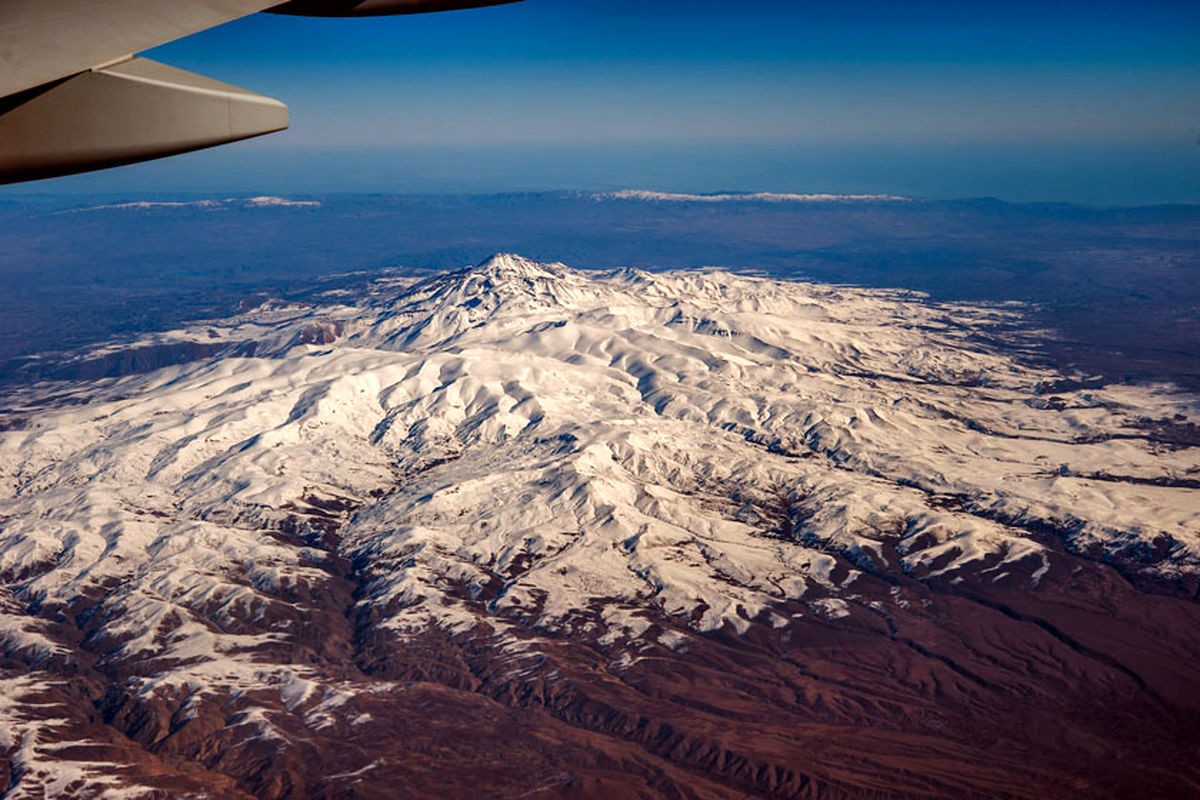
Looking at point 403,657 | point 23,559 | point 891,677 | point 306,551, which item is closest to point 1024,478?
point 891,677

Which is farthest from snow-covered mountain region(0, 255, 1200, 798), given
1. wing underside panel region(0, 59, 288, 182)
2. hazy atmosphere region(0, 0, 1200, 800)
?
wing underside panel region(0, 59, 288, 182)

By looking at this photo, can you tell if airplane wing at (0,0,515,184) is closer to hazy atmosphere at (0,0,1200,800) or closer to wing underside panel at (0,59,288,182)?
wing underside panel at (0,59,288,182)

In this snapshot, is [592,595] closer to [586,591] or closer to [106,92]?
[586,591]

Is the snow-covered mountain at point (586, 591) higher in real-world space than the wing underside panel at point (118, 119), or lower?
lower

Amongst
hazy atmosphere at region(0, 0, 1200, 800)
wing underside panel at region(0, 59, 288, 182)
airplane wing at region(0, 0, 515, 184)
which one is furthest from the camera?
hazy atmosphere at region(0, 0, 1200, 800)

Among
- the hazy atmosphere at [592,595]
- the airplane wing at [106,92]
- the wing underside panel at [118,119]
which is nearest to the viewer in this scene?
the airplane wing at [106,92]

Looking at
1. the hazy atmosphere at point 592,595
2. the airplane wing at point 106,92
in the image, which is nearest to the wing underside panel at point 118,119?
the airplane wing at point 106,92

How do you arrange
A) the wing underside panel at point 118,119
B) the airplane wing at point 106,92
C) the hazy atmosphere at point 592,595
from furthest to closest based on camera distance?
the hazy atmosphere at point 592,595 < the wing underside panel at point 118,119 < the airplane wing at point 106,92

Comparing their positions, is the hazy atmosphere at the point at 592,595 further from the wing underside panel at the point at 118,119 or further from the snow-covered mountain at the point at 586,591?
the wing underside panel at the point at 118,119
